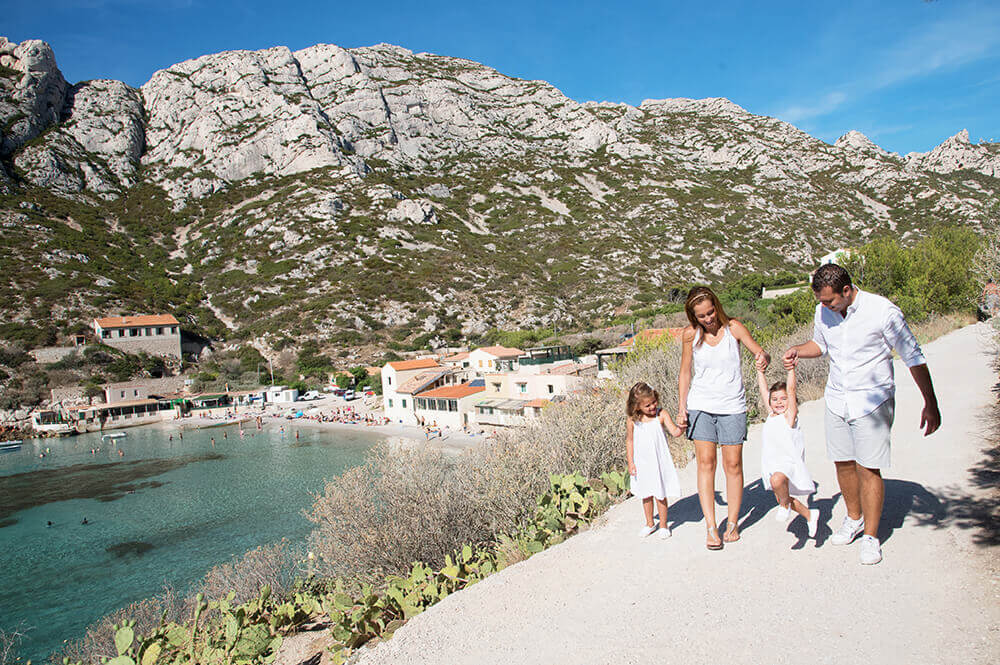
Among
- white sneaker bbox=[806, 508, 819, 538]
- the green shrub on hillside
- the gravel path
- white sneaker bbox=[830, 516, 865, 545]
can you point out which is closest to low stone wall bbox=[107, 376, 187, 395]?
the gravel path

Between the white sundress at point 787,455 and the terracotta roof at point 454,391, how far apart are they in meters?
30.0

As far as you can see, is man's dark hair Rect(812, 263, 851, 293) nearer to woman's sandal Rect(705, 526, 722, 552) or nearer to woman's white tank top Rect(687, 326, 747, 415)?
woman's white tank top Rect(687, 326, 747, 415)

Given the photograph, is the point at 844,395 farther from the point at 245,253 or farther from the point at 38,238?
the point at 38,238

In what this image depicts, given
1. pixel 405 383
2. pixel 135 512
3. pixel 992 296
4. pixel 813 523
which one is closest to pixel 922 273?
pixel 992 296

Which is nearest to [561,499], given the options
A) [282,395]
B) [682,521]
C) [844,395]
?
[682,521]

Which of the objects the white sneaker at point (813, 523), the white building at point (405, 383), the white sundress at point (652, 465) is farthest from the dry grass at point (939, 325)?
the white building at point (405, 383)

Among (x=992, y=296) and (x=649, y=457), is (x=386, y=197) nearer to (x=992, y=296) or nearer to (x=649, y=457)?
(x=992, y=296)

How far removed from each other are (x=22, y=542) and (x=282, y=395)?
2716 centimetres

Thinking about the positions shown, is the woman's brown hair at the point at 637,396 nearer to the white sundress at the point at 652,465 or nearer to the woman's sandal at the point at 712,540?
the white sundress at the point at 652,465

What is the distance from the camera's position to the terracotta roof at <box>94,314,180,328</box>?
165 feet

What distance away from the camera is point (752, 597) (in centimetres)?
290

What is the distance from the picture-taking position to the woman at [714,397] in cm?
348

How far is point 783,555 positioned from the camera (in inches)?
130

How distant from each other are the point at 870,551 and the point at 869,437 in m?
0.66
